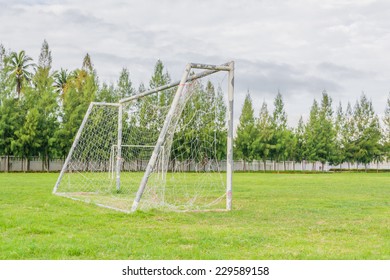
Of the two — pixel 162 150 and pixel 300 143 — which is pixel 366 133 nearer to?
pixel 300 143

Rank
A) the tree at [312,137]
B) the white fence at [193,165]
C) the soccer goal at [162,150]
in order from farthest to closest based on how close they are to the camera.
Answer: the tree at [312,137] < the white fence at [193,165] < the soccer goal at [162,150]

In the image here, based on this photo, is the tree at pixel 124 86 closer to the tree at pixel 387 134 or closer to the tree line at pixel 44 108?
the tree line at pixel 44 108

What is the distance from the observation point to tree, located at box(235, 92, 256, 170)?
62.2m

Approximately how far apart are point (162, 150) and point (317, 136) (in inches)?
2137

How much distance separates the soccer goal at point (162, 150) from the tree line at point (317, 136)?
33.8m

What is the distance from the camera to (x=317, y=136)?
66875mm

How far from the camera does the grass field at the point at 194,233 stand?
7539mm

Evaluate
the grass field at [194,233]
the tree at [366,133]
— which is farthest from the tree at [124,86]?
the grass field at [194,233]

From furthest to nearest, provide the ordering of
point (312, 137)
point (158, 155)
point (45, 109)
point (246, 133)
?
point (312, 137) < point (246, 133) < point (45, 109) < point (158, 155)

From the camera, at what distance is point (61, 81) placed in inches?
2484

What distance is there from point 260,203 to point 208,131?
3.26m

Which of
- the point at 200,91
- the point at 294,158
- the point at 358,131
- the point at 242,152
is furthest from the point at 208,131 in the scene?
the point at 358,131

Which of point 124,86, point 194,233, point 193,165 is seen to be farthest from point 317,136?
point 194,233

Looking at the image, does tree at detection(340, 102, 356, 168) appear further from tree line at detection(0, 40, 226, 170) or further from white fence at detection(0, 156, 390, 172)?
tree line at detection(0, 40, 226, 170)
